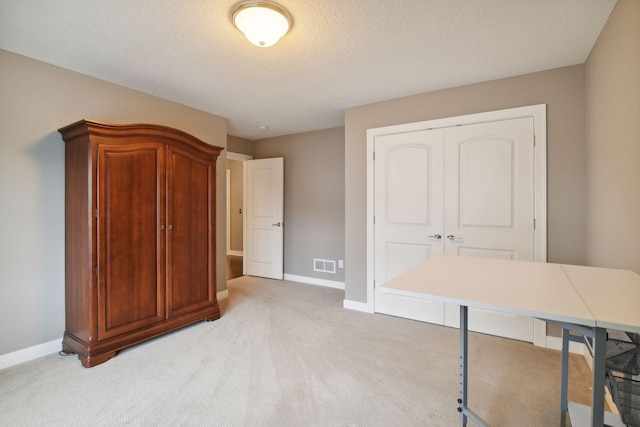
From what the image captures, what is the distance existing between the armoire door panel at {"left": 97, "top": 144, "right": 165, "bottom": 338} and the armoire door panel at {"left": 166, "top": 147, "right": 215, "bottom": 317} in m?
0.12

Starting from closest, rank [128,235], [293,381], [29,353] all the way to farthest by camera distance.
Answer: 1. [293,381]
2. [29,353]
3. [128,235]

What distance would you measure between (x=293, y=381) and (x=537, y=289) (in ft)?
5.26

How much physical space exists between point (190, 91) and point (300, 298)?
279 cm

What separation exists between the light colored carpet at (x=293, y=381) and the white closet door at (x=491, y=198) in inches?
8.6

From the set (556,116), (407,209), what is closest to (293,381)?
(407,209)

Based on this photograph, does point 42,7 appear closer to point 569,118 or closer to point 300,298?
point 300,298

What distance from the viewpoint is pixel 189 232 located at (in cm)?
295

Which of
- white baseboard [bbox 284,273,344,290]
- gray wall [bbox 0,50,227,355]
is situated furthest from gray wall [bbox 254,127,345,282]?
gray wall [bbox 0,50,227,355]

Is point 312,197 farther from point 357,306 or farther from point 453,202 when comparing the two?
point 453,202

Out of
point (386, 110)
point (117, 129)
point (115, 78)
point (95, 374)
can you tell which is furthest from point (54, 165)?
point (386, 110)

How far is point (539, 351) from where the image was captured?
8.27 ft

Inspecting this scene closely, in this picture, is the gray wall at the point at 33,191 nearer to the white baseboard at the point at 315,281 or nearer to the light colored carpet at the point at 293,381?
the light colored carpet at the point at 293,381

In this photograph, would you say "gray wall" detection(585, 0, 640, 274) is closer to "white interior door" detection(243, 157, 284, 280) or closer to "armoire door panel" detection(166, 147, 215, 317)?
"armoire door panel" detection(166, 147, 215, 317)

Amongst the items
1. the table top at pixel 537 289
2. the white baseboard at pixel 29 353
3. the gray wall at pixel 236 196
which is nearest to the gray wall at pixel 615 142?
the table top at pixel 537 289
